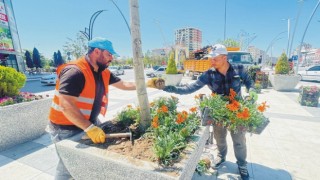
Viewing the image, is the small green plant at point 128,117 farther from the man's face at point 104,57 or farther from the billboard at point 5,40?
the billboard at point 5,40

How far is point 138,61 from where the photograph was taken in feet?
6.48

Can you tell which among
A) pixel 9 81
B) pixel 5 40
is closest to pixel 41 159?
pixel 9 81

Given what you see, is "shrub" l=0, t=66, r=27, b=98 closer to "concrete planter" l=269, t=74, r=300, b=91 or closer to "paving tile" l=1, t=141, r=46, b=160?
"paving tile" l=1, t=141, r=46, b=160

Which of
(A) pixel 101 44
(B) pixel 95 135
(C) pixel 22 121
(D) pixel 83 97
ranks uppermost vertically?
(A) pixel 101 44

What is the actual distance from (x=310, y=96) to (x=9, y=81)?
366 inches

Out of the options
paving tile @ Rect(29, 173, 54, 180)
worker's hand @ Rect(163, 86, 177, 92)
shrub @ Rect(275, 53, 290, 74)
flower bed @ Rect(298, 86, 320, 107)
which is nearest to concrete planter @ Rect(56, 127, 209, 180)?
worker's hand @ Rect(163, 86, 177, 92)

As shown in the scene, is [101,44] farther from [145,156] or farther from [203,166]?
→ [203,166]

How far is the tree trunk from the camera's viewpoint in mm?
1905

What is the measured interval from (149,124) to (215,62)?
1.30 metres

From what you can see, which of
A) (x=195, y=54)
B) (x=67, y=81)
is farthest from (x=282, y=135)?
(x=195, y=54)

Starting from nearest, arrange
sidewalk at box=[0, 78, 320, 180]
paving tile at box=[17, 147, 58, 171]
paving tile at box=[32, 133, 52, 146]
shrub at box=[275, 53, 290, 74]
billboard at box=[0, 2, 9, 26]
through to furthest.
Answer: sidewalk at box=[0, 78, 320, 180] → paving tile at box=[17, 147, 58, 171] → paving tile at box=[32, 133, 52, 146] → shrub at box=[275, 53, 290, 74] → billboard at box=[0, 2, 9, 26]

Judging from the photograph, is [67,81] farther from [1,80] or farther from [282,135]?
[282,135]

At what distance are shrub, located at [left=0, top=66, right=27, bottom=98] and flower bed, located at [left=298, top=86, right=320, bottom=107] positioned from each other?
8.93 m

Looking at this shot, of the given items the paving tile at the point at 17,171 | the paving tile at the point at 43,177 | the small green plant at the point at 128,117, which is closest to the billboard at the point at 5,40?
the paving tile at the point at 17,171
